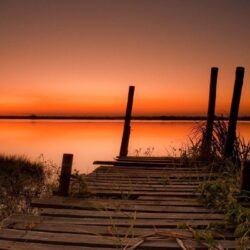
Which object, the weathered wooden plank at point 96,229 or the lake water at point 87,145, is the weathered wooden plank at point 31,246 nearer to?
the weathered wooden plank at point 96,229

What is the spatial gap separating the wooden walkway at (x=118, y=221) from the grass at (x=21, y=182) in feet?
6.83

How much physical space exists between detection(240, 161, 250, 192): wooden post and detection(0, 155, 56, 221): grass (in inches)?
138

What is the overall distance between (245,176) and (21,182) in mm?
8918

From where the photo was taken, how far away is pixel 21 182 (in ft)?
41.5

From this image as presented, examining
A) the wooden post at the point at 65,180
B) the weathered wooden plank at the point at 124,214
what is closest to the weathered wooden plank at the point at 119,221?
the weathered wooden plank at the point at 124,214

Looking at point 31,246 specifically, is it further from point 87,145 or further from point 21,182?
point 87,145

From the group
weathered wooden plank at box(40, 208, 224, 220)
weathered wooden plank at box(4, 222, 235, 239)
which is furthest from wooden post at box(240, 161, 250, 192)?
weathered wooden plank at box(4, 222, 235, 239)

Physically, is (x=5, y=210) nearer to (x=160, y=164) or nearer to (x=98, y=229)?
(x=160, y=164)

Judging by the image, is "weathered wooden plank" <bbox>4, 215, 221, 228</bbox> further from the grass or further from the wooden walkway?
the grass

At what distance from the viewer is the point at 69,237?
3.68 m

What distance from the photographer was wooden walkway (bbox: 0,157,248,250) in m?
3.56

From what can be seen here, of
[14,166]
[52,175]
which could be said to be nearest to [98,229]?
[52,175]

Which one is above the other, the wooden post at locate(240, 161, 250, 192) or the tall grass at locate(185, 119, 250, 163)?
the tall grass at locate(185, 119, 250, 163)

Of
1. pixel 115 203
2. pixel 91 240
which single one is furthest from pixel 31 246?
pixel 115 203
